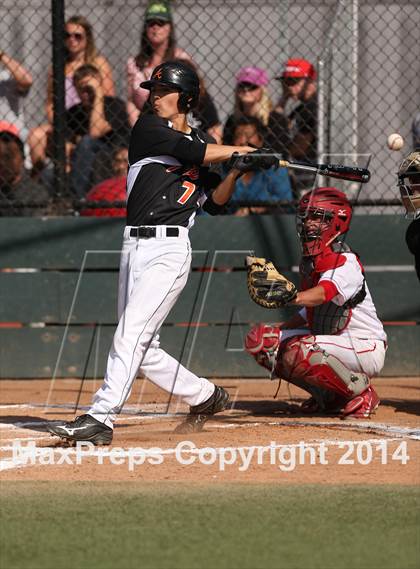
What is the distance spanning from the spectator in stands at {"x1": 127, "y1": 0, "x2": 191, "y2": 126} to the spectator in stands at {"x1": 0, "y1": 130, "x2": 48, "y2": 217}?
0.96 meters

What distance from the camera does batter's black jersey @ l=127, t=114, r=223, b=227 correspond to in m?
5.64

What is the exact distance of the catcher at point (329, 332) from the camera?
6.41m

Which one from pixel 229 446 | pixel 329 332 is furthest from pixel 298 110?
pixel 229 446

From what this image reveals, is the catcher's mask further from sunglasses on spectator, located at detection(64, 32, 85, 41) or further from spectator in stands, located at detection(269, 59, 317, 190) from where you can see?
sunglasses on spectator, located at detection(64, 32, 85, 41)

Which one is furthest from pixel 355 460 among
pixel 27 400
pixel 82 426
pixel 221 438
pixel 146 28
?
pixel 146 28

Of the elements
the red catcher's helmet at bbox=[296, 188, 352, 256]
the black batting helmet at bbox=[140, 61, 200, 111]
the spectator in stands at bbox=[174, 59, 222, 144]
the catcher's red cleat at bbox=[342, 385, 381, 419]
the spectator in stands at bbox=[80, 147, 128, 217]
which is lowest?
the catcher's red cleat at bbox=[342, 385, 381, 419]

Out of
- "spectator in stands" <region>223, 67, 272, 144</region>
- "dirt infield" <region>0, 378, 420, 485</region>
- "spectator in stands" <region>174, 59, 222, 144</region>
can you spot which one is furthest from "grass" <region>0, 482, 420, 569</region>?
"spectator in stands" <region>223, 67, 272, 144</region>

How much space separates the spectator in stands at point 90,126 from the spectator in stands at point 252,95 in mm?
953

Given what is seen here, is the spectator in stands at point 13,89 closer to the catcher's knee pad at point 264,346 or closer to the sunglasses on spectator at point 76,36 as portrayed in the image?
the sunglasses on spectator at point 76,36

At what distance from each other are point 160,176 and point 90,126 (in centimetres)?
318

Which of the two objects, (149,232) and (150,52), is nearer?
(149,232)

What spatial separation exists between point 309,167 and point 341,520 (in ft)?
7.56

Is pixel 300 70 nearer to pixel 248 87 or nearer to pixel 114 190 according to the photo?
pixel 248 87

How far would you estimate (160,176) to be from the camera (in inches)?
226
